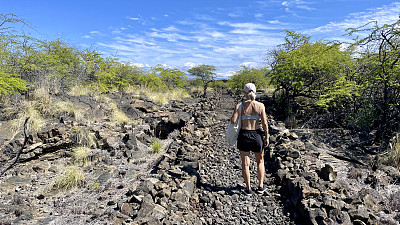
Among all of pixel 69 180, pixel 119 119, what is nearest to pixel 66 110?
pixel 119 119

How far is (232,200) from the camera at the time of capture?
4078 millimetres

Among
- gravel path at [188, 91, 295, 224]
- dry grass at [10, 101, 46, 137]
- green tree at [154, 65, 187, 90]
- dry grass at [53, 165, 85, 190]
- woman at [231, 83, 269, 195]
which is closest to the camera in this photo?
gravel path at [188, 91, 295, 224]

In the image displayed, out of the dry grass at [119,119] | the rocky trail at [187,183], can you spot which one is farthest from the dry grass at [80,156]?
the dry grass at [119,119]

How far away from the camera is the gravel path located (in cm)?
359

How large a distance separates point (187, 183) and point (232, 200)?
83cm

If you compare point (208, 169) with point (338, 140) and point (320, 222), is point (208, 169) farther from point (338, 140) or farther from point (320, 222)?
point (338, 140)

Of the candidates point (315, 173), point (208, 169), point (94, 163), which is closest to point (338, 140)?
point (315, 173)

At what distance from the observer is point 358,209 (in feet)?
10.1

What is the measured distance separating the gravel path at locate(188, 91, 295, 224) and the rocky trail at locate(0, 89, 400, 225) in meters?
0.02

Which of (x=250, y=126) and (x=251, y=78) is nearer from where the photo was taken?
(x=250, y=126)

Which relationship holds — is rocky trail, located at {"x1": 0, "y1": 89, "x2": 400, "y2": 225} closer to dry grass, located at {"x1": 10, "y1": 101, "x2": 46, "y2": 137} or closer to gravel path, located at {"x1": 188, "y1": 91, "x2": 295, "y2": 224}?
gravel path, located at {"x1": 188, "y1": 91, "x2": 295, "y2": 224}

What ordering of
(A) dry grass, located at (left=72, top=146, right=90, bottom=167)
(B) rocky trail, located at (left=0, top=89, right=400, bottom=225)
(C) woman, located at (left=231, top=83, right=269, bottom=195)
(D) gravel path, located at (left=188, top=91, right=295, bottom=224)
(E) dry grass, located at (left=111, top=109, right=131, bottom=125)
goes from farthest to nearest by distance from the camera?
1. (E) dry grass, located at (left=111, top=109, right=131, bottom=125)
2. (A) dry grass, located at (left=72, top=146, right=90, bottom=167)
3. (C) woman, located at (left=231, top=83, right=269, bottom=195)
4. (D) gravel path, located at (left=188, top=91, right=295, bottom=224)
5. (B) rocky trail, located at (left=0, top=89, right=400, bottom=225)

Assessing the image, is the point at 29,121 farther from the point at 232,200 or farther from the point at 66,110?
the point at 232,200

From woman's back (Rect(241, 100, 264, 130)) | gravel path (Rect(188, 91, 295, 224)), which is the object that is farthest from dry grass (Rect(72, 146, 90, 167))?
woman's back (Rect(241, 100, 264, 130))
